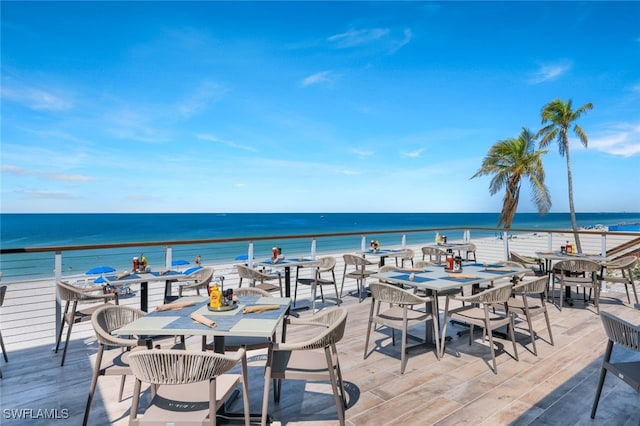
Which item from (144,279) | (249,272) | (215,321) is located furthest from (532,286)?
(144,279)

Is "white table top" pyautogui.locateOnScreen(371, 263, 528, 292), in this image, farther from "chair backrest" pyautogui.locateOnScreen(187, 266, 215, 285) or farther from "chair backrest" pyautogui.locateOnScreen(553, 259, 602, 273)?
"chair backrest" pyautogui.locateOnScreen(187, 266, 215, 285)

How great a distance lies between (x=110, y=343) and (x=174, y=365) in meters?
0.69

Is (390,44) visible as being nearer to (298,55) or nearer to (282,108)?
(298,55)

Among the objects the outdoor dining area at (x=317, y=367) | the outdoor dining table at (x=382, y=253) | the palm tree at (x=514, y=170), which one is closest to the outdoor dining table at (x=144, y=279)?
the outdoor dining area at (x=317, y=367)

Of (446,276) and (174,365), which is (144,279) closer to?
(174,365)

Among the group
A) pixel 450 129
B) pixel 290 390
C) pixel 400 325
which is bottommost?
pixel 290 390

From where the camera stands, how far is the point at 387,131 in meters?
16.3

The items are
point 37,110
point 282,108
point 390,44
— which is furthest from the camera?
point 37,110

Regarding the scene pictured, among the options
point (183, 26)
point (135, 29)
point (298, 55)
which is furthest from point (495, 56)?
point (135, 29)

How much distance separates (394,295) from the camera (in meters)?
3.10

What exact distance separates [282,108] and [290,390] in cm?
1150

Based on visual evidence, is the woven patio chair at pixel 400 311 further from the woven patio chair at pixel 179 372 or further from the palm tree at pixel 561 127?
the palm tree at pixel 561 127

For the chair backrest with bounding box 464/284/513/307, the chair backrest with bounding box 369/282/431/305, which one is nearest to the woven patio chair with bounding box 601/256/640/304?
the chair backrest with bounding box 464/284/513/307

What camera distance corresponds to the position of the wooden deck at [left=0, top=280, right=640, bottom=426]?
7.35 feet
